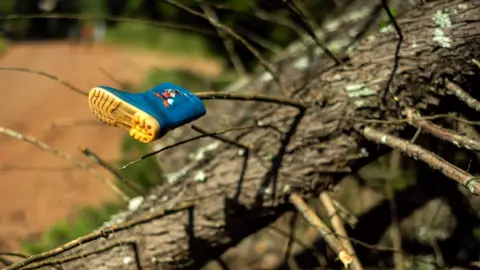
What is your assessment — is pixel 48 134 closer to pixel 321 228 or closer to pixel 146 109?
pixel 321 228

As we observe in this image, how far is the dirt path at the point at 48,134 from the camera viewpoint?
13.0 feet

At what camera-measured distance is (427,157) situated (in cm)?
171

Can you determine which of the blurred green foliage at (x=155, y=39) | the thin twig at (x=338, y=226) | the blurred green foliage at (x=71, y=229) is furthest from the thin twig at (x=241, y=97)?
the blurred green foliage at (x=155, y=39)

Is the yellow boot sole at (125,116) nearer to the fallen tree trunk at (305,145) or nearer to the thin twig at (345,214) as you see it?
the fallen tree trunk at (305,145)

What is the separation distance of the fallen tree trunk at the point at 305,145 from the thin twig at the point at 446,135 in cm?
9

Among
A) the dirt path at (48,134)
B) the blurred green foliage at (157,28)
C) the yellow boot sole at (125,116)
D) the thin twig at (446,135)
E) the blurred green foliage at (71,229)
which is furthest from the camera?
the blurred green foliage at (157,28)

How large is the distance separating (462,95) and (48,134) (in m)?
4.10

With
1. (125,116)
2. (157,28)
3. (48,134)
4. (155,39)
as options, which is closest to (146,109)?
(125,116)

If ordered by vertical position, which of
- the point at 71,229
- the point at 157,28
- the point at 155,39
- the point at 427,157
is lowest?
the point at 427,157

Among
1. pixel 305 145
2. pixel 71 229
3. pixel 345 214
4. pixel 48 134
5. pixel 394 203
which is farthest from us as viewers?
pixel 48 134

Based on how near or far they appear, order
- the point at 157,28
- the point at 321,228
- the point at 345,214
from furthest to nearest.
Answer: the point at 157,28
the point at 345,214
the point at 321,228

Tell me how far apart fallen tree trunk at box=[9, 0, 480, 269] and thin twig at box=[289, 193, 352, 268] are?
5 centimetres

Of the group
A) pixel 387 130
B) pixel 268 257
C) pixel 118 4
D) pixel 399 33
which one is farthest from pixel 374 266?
pixel 118 4

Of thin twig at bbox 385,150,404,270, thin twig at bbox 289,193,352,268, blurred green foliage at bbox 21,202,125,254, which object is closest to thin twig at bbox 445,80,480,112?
thin twig at bbox 289,193,352,268
